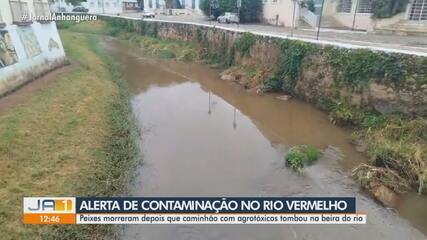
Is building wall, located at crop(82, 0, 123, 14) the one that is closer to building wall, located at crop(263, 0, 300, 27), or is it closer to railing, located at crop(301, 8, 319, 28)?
building wall, located at crop(263, 0, 300, 27)

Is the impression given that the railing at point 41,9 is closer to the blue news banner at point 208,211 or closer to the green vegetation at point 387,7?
the blue news banner at point 208,211

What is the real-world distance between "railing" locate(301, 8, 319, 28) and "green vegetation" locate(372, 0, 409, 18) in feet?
17.3

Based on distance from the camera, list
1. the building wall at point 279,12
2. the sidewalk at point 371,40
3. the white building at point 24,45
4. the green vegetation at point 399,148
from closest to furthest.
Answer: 1. the green vegetation at point 399,148
2. the white building at point 24,45
3. the sidewalk at point 371,40
4. the building wall at point 279,12

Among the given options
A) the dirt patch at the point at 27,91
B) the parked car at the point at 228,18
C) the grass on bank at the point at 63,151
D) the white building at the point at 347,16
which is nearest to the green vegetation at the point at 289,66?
the grass on bank at the point at 63,151

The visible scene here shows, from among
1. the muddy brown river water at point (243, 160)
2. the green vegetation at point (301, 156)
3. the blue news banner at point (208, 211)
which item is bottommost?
the muddy brown river water at point (243, 160)

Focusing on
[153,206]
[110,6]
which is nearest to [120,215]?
[153,206]

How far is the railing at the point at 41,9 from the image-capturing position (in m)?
20.9

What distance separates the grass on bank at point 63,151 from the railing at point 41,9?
6.74 meters

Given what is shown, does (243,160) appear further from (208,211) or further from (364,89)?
(364,89)

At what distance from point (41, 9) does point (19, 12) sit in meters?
4.65

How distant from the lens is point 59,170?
31.6ft

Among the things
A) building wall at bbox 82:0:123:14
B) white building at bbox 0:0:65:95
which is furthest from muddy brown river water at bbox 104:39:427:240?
building wall at bbox 82:0:123:14

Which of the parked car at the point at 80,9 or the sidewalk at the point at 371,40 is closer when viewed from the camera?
the sidewalk at the point at 371,40

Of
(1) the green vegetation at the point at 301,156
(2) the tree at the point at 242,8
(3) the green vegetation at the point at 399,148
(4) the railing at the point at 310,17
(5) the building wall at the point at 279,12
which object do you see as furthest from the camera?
(2) the tree at the point at 242,8
